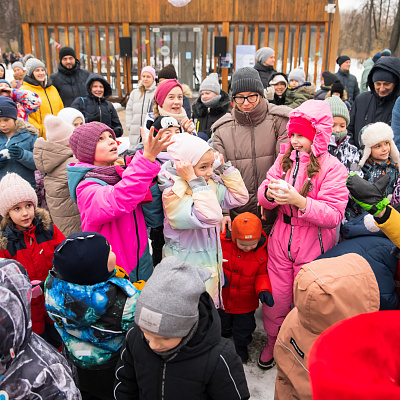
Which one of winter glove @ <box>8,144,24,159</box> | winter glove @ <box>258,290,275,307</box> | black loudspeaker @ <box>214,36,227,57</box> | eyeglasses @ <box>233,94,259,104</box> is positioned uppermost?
black loudspeaker @ <box>214,36,227,57</box>

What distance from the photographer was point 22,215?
258 cm

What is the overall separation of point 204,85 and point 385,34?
23.0 metres

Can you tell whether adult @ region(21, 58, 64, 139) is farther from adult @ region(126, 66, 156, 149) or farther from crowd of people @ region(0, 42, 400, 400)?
crowd of people @ region(0, 42, 400, 400)

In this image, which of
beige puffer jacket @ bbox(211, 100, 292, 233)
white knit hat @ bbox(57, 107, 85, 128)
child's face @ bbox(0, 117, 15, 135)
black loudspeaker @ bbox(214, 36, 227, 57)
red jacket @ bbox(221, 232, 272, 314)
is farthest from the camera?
black loudspeaker @ bbox(214, 36, 227, 57)

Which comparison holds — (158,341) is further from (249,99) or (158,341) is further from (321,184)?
(249,99)

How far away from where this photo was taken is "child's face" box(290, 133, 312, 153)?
250cm

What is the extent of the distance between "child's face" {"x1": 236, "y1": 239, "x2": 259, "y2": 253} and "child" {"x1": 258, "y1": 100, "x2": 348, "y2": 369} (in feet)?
0.41

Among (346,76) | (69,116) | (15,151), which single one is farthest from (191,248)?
(346,76)

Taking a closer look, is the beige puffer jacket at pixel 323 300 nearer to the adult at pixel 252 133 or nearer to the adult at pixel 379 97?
the adult at pixel 252 133

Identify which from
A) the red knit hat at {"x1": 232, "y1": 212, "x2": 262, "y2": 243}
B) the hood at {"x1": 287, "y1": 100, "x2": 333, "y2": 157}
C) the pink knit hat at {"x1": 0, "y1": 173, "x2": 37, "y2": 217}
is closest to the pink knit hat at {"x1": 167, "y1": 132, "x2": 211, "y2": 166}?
the red knit hat at {"x1": 232, "y1": 212, "x2": 262, "y2": 243}

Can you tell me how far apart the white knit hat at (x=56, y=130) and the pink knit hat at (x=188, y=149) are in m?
1.60

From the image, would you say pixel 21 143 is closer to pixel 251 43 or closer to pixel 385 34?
pixel 251 43

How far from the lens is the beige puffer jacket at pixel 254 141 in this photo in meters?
3.00

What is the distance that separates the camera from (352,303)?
1.51m
